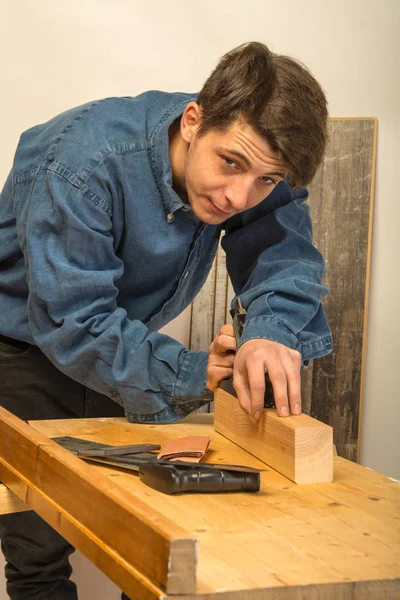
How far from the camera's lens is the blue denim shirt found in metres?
1.43

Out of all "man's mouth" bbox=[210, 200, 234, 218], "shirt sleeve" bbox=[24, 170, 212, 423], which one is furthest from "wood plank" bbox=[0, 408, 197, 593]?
"man's mouth" bbox=[210, 200, 234, 218]

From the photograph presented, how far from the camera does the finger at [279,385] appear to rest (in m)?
1.28

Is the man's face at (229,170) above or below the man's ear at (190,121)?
below

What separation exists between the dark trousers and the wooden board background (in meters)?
1.41

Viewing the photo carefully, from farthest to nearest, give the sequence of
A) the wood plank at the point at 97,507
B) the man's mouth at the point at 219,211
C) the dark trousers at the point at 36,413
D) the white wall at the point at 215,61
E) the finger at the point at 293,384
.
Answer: the white wall at the point at 215,61 < the dark trousers at the point at 36,413 < the man's mouth at the point at 219,211 < the finger at the point at 293,384 < the wood plank at the point at 97,507

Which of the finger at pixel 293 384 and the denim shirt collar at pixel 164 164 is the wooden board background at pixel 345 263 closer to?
the denim shirt collar at pixel 164 164

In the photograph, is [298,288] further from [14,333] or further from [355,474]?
[14,333]

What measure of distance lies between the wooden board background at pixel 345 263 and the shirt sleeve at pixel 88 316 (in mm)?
1580

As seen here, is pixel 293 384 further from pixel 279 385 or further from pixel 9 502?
pixel 9 502

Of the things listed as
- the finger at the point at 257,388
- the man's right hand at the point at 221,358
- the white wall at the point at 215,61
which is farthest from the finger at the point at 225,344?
the white wall at the point at 215,61

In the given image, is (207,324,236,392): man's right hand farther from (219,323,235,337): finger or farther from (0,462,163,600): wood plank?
(0,462,163,600): wood plank

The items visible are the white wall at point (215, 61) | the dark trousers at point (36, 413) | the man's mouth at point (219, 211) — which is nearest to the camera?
the man's mouth at point (219, 211)

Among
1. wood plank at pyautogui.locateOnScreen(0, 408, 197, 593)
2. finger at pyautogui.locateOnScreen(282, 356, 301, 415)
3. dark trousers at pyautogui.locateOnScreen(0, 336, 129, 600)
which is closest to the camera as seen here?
wood plank at pyautogui.locateOnScreen(0, 408, 197, 593)

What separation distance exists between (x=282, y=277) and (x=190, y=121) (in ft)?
1.26
